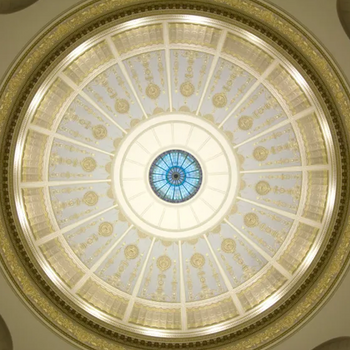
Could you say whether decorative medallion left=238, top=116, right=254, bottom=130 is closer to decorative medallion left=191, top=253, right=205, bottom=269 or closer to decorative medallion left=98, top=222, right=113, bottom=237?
decorative medallion left=191, top=253, right=205, bottom=269

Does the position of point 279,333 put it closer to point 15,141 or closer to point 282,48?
point 282,48

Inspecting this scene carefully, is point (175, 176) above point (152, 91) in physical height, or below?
below

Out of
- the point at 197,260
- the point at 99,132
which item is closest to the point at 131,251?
the point at 197,260

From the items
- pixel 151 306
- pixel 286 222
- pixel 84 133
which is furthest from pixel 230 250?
pixel 84 133

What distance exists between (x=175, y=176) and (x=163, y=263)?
349cm

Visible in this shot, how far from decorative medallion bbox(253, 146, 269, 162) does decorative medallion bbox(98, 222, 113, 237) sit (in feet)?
20.2

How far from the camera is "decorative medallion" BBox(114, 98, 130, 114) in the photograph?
56.5 ft

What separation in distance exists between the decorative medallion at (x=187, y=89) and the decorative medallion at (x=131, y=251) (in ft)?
20.3

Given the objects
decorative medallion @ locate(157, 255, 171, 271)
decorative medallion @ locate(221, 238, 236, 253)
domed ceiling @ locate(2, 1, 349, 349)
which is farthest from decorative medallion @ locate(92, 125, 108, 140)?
decorative medallion @ locate(221, 238, 236, 253)

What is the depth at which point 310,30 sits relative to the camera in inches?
516

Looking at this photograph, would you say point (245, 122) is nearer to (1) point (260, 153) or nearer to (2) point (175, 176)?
(1) point (260, 153)

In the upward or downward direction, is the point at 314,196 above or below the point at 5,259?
above

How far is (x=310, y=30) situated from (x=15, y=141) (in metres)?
9.27

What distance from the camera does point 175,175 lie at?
19.2 meters
